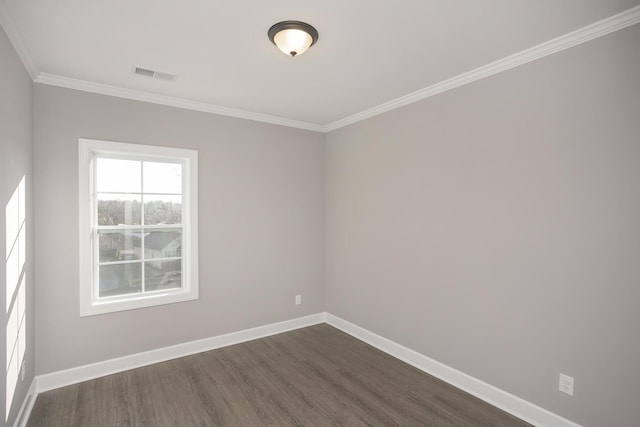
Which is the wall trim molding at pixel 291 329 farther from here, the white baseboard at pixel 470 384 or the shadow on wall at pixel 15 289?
the shadow on wall at pixel 15 289

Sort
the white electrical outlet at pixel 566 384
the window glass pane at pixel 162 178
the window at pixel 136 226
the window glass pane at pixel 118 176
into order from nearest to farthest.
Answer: the white electrical outlet at pixel 566 384
the window at pixel 136 226
the window glass pane at pixel 118 176
the window glass pane at pixel 162 178

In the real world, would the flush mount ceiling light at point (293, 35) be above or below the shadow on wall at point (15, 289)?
above

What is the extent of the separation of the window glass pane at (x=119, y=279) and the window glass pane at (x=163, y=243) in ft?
0.55

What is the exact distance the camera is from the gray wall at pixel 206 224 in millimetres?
2855

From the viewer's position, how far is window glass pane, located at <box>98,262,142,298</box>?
126 inches

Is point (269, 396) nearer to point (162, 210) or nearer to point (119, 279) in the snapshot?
point (119, 279)

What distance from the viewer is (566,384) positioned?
2.24 metres

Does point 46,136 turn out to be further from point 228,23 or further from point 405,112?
point 405,112

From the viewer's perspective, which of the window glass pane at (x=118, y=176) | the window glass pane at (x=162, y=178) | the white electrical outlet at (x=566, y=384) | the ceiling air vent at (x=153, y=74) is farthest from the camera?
the window glass pane at (x=162, y=178)

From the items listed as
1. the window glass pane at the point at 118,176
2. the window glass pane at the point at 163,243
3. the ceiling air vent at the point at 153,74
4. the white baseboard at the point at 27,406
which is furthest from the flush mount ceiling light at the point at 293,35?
the white baseboard at the point at 27,406

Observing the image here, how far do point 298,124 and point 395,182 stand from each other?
5.03ft

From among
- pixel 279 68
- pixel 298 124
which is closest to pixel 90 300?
pixel 279 68

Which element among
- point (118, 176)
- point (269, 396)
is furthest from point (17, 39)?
point (269, 396)

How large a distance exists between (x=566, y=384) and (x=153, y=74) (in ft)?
12.8
